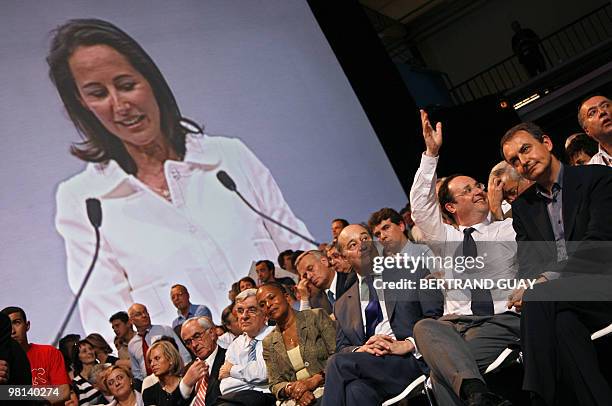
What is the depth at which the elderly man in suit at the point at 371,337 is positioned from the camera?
10.00 feet

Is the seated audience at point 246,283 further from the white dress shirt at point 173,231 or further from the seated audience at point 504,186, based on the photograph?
the seated audience at point 504,186

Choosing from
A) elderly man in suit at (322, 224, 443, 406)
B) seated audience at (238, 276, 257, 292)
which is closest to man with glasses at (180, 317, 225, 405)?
seated audience at (238, 276, 257, 292)

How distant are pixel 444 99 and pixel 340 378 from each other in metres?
7.72

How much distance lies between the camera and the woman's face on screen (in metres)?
5.57

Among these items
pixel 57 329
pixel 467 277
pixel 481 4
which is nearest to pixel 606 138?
pixel 467 277

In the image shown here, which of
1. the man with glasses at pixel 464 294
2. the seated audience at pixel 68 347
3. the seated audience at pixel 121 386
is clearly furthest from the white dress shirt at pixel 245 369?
the seated audience at pixel 68 347

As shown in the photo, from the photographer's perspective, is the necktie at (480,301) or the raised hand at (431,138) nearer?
the necktie at (480,301)

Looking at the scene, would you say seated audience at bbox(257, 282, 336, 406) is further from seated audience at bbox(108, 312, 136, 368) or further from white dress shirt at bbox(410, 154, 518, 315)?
seated audience at bbox(108, 312, 136, 368)

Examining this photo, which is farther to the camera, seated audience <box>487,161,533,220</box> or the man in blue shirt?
the man in blue shirt

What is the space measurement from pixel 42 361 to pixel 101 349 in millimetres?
463

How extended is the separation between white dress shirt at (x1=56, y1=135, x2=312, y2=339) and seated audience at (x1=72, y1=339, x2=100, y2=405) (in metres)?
0.14

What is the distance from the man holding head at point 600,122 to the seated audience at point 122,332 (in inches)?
120

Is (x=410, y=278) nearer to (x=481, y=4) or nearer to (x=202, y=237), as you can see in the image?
(x=202, y=237)

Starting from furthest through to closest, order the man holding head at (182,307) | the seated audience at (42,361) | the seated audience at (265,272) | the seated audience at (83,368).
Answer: the seated audience at (265,272) < the man holding head at (182,307) < the seated audience at (83,368) < the seated audience at (42,361)
